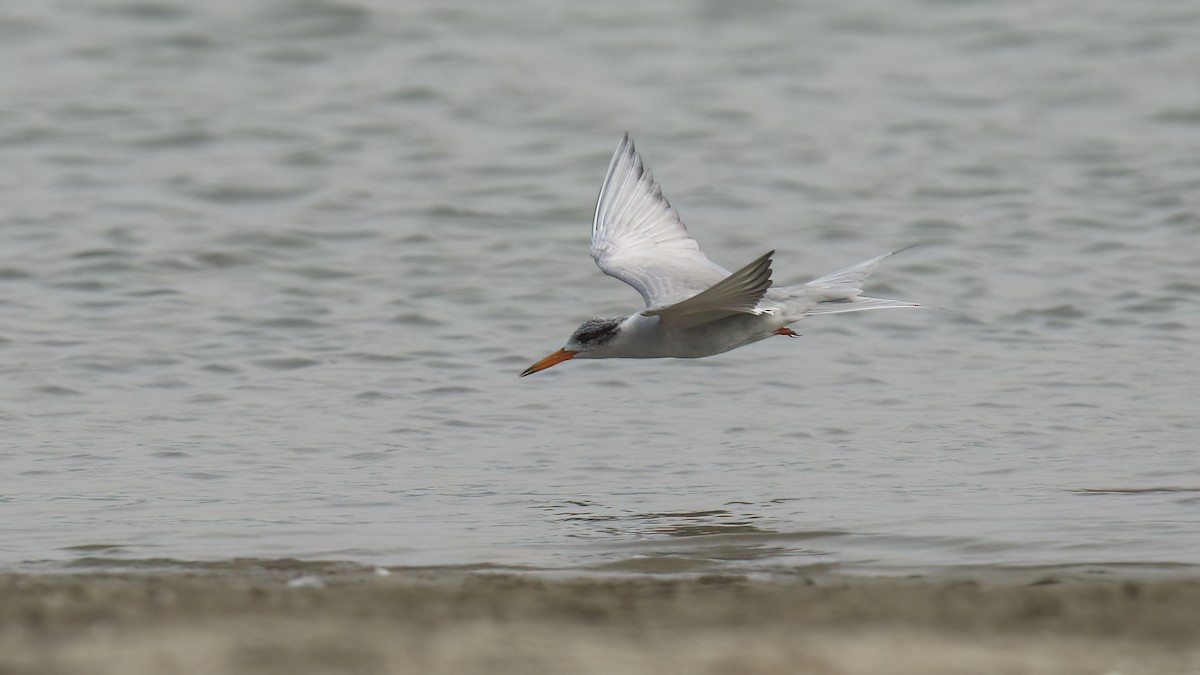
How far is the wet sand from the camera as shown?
3.41 meters

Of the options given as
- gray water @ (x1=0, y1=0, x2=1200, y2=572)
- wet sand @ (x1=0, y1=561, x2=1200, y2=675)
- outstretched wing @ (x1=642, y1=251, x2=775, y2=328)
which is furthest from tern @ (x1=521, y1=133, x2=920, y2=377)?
wet sand @ (x1=0, y1=561, x2=1200, y2=675)

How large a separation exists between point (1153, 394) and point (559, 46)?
7589 millimetres

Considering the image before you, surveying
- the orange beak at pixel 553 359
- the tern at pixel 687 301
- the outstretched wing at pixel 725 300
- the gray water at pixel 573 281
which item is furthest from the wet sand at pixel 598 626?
the orange beak at pixel 553 359

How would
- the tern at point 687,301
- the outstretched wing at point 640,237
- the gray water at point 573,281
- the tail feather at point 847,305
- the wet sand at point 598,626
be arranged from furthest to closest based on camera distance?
the outstretched wing at point 640,237
the tail feather at point 847,305
the tern at point 687,301
the gray water at point 573,281
the wet sand at point 598,626

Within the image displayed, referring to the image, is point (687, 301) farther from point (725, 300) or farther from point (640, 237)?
point (640, 237)

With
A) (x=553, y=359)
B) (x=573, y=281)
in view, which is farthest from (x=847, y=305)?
(x=573, y=281)

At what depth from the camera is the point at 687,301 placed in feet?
19.7

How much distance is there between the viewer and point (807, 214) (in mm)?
10391

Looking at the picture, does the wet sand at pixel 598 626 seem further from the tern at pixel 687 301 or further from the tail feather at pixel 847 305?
the tail feather at pixel 847 305

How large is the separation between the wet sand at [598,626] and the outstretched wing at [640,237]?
2.98 meters

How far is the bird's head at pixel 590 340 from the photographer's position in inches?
255

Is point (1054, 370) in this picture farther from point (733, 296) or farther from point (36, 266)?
point (36, 266)

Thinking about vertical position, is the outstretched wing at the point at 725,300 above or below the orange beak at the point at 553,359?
above

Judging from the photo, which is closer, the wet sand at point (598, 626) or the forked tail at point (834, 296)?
the wet sand at point (598, 626)
